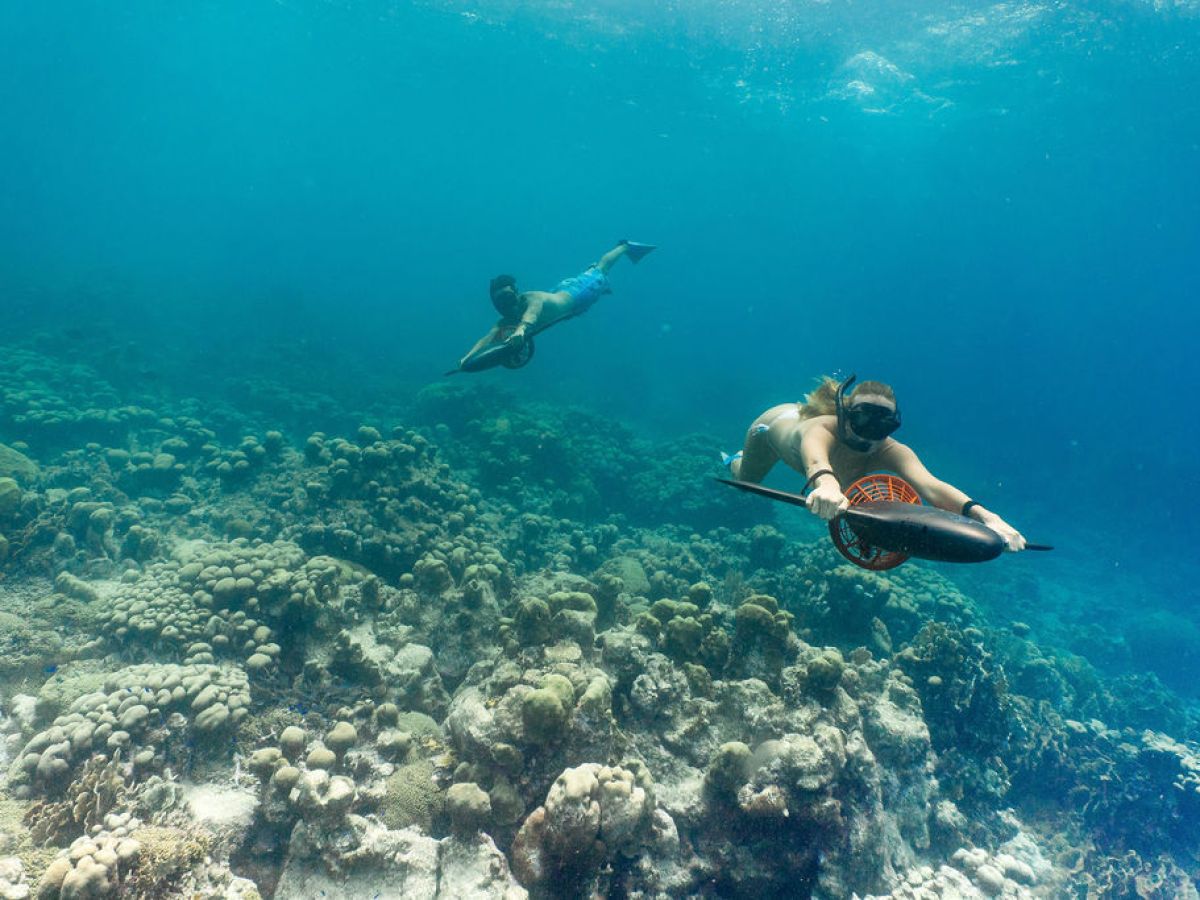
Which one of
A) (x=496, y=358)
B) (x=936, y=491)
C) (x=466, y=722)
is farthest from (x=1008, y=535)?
(x=496, y=358)

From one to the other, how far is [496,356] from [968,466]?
45383 mm

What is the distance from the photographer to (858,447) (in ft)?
13.4

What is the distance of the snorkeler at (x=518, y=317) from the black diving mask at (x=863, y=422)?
17.5ft

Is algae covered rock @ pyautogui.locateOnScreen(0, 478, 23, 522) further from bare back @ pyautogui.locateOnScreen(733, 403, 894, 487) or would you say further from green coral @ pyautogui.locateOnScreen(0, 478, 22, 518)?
bare back @ pyautogui.locateOnScreen(733, 403, 894, 487)

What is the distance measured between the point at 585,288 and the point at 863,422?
31.8 ft

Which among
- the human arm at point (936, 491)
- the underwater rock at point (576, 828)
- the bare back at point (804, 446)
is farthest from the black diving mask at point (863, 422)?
the underwater rock at point (576, 828)

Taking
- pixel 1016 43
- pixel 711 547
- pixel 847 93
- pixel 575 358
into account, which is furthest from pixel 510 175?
pixel 711 547

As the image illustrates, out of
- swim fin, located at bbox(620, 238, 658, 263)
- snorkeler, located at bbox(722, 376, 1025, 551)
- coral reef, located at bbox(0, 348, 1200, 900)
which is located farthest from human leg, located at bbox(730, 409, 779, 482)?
swim fin, located at bbox(620, 238, 658, 263)

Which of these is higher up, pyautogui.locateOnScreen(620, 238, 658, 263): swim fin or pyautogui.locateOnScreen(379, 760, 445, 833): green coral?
pyautogui.locateOnScreen(620, 238, 658, 263): swim fin

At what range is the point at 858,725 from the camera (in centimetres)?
542

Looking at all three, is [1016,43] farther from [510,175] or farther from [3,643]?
[510,175]

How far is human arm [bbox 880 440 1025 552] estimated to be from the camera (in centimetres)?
355

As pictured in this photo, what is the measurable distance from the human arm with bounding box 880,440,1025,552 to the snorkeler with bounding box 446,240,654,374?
221 inches

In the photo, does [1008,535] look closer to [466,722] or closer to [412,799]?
[466,722]
